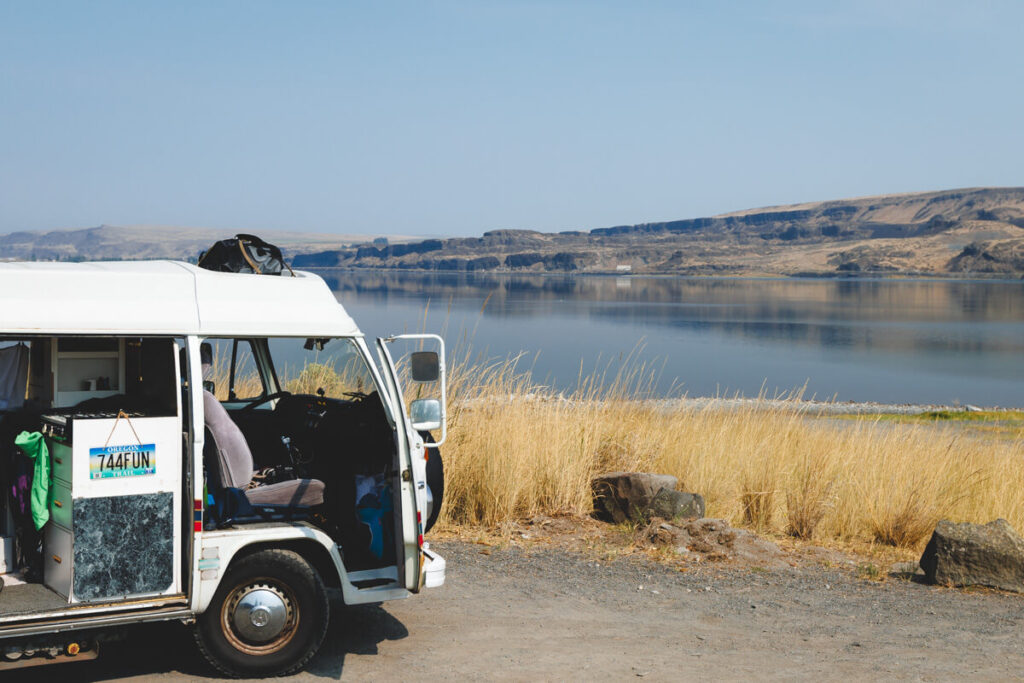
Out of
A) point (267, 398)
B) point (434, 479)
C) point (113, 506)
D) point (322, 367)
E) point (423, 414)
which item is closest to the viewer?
point (113, 506)

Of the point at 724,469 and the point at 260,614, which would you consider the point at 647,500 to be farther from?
the point at 260,614

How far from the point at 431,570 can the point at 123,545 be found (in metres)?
1.75

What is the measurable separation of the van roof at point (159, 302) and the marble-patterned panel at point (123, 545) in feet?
2.89

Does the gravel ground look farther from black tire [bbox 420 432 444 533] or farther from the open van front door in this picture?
black tire [bbox 420 432 444 533]

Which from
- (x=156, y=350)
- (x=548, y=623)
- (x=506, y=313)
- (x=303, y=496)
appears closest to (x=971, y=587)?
(x=548, y=623)

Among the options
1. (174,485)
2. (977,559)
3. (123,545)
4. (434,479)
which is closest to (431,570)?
(434,479)

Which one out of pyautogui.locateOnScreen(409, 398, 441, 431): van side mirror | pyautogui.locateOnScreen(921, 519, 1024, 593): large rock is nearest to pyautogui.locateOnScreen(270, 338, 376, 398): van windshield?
pyautogui.locateOnScreen(409, 398, 441, 431): van side mirror

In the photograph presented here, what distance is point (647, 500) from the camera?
981 centimetres

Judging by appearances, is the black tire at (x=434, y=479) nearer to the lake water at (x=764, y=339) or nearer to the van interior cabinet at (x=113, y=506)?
the van interior cabinet at (x=113, y=506)

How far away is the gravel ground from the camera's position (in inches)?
228

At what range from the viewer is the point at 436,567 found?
5.84 meters

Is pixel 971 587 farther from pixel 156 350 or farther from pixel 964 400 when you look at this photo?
pixel 964 400

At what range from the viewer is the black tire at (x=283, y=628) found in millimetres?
5254

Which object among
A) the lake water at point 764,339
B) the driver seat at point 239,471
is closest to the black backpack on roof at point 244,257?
the driver seat at point 239,471
